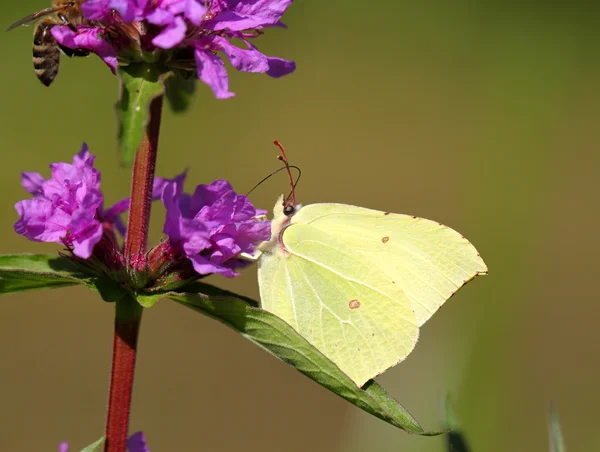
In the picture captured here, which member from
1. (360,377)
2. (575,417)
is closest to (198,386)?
(575,417)

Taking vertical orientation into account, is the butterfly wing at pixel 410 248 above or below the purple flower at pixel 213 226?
below

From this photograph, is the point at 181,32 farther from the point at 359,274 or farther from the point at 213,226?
the point at 359,274

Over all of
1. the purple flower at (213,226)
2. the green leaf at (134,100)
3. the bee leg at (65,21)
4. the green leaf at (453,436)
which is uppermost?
the bee leg at (65,21)

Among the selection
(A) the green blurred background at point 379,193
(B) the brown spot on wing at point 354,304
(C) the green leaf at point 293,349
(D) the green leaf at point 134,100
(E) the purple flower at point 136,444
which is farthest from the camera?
(A) the green blurred background at point 379,193

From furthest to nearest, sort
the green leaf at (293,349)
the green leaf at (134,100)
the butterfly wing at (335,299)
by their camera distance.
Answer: the butterfly wing at (335,299), the green leaf at (293,349), the green leaf at (134,100)

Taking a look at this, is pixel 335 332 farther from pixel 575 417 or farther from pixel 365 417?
pixel 575 417

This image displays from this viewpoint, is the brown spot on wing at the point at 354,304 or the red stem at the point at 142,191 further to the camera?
the brown spot on wing at the point at 354,304

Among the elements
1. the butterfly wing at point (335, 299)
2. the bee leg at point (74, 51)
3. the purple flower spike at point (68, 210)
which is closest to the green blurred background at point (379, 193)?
the butterfly wing at point (335, 299)

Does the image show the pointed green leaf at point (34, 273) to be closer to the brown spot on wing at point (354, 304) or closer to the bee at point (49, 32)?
the bee at point (49, 32)
